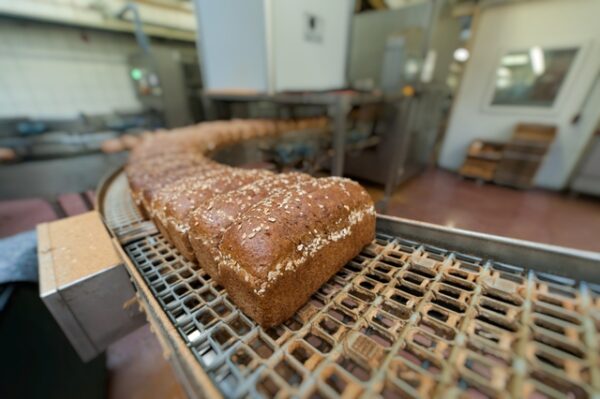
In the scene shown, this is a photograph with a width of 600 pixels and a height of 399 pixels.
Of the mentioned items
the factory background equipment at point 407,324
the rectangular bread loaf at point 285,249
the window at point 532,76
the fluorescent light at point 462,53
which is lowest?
the factory background equipment at point 407,324

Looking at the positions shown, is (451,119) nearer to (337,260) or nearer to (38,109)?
(337,260)

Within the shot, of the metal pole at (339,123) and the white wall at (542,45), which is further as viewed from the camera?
the white wall at (542,45)

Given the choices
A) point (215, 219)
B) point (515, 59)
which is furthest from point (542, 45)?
point (215, 219)

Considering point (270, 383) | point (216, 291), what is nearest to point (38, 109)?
point (216, 291)

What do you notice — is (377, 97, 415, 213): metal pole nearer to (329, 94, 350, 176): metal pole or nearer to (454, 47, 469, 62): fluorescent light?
(329, 94, 350, 176): metal pole

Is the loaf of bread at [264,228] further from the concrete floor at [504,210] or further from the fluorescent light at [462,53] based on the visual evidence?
the fluorescent light at [462,53]

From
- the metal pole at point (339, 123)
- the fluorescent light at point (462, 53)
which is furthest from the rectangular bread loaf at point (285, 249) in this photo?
the fluorescent light at point (462, 53)
